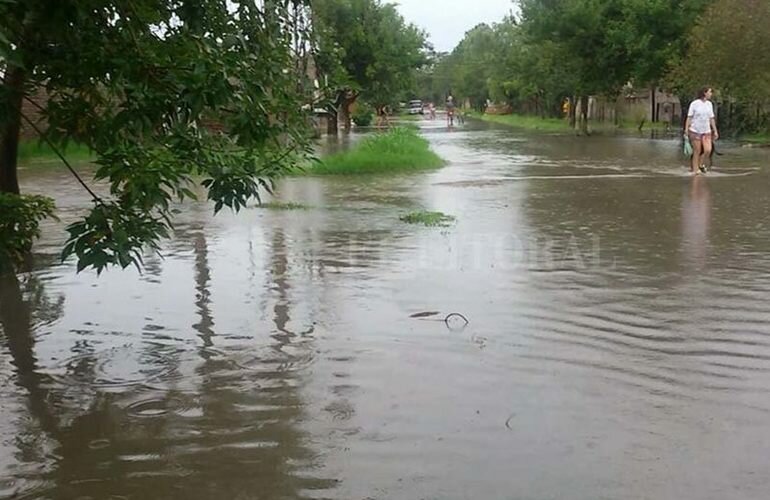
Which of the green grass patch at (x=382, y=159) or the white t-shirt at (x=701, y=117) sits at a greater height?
the white t-shirt at (x=701, y=117)

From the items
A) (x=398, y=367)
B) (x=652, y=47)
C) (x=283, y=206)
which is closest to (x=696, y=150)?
(x=283, y=206)

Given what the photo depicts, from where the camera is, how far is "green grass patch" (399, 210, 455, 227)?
36.8ft

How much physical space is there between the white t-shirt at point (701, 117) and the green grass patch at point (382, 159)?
5.58 m

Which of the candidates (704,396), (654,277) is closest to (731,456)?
(704,396)

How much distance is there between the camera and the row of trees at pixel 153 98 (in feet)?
12.1

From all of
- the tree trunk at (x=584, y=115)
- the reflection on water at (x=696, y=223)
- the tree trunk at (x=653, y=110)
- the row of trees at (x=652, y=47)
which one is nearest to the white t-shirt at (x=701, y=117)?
the reflection on water at (x=696, y=223)

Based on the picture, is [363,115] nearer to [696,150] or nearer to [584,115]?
[584,115]

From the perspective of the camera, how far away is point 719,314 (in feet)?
21.7

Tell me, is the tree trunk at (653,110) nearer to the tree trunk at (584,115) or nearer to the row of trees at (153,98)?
the tree trunk at (584,115)

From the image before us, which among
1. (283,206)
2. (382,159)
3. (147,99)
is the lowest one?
(283,206)

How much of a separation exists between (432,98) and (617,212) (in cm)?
13607

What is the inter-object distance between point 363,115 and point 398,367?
1849 inches

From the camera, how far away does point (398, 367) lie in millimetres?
5516

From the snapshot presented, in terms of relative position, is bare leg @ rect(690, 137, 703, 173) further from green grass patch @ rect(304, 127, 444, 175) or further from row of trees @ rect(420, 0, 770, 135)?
row of trees @ rect(420, 0, 770, 135)
